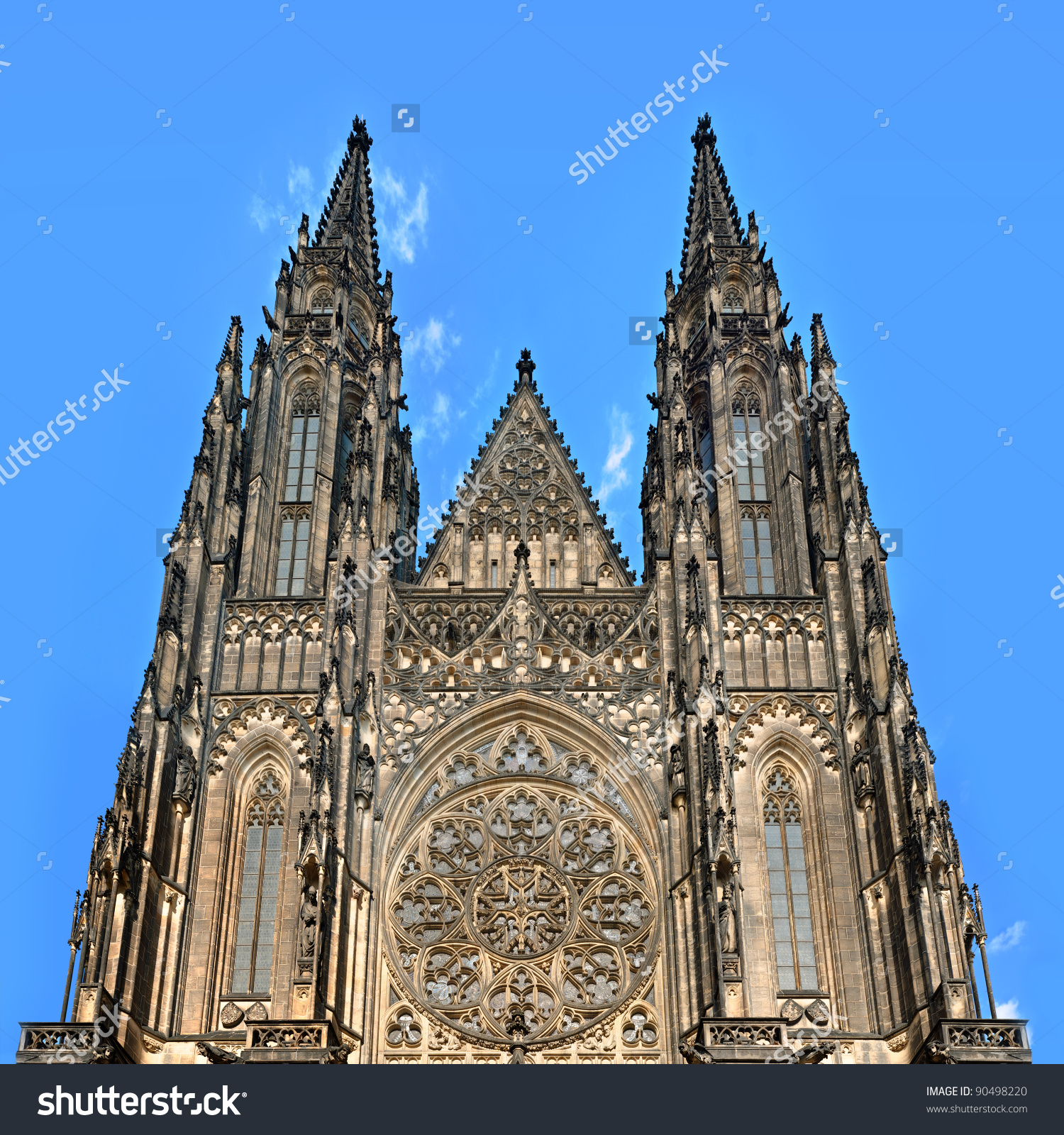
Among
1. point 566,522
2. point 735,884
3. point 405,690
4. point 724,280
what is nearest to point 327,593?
point 405,690

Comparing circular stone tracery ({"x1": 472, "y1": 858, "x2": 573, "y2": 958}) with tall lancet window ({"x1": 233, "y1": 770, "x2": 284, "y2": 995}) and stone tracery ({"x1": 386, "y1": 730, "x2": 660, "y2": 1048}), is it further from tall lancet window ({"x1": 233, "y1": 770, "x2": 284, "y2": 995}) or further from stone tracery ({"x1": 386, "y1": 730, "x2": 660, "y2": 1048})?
tall lancet window ({"x1": 233, "y1": 770, "x2": 284, "y2": 995})

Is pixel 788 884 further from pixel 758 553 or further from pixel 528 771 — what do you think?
pixel 758 553

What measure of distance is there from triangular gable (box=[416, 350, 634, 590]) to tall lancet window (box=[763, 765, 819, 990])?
6.46 metres

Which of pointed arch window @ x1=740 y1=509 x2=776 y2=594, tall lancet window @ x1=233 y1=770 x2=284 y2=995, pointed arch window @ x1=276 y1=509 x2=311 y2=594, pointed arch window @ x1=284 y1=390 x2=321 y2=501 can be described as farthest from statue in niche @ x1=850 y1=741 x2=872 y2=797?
pointed arch window @ x1=284 y1=390 x2=321 y2=501

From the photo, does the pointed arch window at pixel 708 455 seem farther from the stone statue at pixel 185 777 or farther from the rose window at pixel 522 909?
the stone statue at pixel 185 777

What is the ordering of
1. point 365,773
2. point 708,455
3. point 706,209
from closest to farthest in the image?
point 365,773 < point 708,455 < point 706,209

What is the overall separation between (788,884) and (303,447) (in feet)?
54.1

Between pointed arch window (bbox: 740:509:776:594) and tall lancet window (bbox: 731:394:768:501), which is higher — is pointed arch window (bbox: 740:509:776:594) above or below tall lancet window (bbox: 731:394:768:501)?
below

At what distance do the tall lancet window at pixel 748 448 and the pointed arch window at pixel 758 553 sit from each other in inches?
26.1

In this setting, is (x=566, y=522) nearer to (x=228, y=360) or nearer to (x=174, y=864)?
(x=228, y=360)

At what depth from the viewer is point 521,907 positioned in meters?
29.9

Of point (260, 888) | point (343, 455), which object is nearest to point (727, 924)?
point (260, 888)

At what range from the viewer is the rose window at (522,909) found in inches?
1138

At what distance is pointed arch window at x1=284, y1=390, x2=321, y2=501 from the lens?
37031 millimetres
